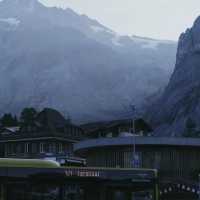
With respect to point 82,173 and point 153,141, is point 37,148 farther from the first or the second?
point 82,173

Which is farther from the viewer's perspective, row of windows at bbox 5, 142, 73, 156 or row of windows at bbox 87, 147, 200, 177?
row of windows at bbox 5, 142, 73, 156

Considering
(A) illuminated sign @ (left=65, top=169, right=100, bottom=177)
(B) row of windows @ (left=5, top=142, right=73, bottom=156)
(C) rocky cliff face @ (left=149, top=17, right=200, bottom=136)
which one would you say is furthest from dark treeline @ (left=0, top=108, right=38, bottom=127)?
(A) illuminated sign @ (left=65, top=169, right=100, bottom=177)

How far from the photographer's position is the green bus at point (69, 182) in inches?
653

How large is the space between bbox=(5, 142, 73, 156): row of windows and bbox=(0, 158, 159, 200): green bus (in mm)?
67971

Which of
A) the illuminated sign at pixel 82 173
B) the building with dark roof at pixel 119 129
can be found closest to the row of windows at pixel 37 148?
the building with dark roof at pixel 119 129

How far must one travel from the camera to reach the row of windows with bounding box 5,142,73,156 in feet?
286

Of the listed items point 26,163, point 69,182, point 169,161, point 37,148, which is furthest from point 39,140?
point 26,163

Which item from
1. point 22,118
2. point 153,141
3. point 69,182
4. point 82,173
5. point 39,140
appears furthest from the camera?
point 22,118

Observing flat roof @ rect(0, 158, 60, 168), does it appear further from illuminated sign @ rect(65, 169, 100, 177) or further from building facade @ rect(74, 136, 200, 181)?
building facade @ rect(74, 136, 200, 181)

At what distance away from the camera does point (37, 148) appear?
87562mm

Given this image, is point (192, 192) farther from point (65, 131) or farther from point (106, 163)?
point (65, 131)

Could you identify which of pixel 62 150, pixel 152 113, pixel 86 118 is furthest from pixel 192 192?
pixel 86 118

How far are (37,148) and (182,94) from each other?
86.3 metres

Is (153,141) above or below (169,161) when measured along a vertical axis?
above
